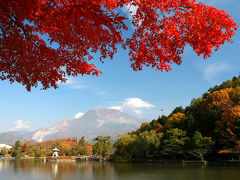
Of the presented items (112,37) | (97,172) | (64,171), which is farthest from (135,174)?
(112,37)

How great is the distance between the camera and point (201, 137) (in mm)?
22859

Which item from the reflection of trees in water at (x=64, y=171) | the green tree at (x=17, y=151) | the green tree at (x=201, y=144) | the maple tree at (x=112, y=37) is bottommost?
the green tree at (x=17, y=151)

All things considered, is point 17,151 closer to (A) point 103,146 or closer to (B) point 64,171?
(A) point 103,146

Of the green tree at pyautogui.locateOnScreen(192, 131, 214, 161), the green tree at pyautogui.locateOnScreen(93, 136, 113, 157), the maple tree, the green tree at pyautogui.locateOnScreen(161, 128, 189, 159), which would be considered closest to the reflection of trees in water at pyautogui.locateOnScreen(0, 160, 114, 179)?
the green tree at pyautogui.locateOnScreen(161, 128, 189, 159)

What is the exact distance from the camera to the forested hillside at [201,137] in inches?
857

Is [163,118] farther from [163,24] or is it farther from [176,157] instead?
[163,24]

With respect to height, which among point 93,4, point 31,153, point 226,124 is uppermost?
point 93,4

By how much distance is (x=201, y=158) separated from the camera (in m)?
22.9

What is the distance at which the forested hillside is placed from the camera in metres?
21.8

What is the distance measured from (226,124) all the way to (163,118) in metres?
15.4

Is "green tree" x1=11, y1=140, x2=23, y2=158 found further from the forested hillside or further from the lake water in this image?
the lake water

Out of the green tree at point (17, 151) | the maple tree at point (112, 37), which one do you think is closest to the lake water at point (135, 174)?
the maple tree at point (112, 37)

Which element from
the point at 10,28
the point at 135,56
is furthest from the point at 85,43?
the point at 10,28

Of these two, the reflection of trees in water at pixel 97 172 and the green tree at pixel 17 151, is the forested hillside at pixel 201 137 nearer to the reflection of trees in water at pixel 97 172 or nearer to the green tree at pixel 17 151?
the reflection of trees in water at pixel 97 172
